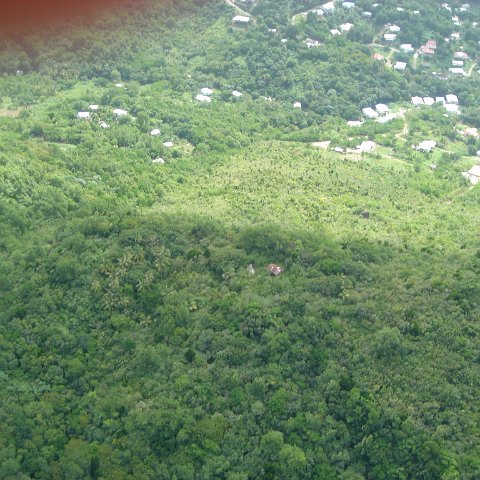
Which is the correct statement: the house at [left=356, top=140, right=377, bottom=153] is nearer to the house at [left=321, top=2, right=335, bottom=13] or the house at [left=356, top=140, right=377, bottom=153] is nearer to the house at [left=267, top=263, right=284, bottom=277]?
the house at [left=321, top=2, right=335, bottom=13]

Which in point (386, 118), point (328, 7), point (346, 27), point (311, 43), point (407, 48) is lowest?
point (386, 118)

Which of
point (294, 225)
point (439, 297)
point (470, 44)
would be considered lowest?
point (470, 44)

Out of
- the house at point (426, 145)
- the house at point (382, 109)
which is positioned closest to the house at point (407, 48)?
the house at point (382, 109)

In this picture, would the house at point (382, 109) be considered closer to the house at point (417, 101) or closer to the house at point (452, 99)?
the house at point (417, 101)

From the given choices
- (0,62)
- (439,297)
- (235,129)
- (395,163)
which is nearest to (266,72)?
(235,129)

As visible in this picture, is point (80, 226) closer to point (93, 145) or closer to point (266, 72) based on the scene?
point (93, 145)

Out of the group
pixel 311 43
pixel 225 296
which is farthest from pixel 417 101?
pixel 225 296

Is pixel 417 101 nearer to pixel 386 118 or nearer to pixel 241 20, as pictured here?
pixel 386 118
